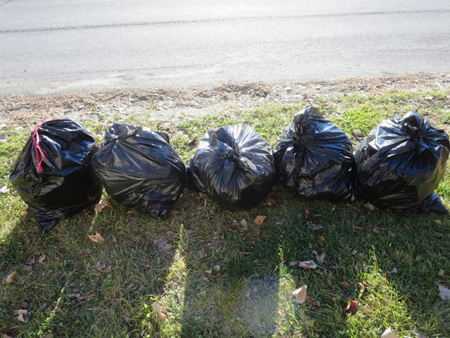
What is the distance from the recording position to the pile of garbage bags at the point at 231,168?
9.48ft

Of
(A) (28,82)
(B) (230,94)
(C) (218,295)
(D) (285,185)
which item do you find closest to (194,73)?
(B) (230,94)

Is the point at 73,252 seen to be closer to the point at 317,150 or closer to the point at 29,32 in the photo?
the point at 317,150

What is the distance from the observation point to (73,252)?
114 inches

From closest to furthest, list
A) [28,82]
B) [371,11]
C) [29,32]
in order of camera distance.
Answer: [28,82], [29,32], [371,11]

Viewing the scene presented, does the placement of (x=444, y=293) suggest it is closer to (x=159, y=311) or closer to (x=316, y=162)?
(x=316, y=162)

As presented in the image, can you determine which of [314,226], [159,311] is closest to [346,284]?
[314,226]

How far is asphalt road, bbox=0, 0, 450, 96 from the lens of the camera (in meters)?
5.82

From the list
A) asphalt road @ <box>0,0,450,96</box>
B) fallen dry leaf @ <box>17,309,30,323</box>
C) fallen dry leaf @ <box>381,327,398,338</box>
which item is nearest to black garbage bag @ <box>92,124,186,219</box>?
fallen dry leaf @ <box>17,309,30,323</box>

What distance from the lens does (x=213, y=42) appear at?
7.00 metres

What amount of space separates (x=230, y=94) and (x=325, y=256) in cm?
310

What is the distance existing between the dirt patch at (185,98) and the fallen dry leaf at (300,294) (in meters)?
2.83

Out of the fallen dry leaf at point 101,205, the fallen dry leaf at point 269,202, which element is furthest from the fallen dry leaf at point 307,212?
the fallen dry leaf at point 101,205

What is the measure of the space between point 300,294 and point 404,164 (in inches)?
52.5

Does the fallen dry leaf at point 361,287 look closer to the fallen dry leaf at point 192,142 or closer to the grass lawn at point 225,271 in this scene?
the grass lawn at point 225,271
